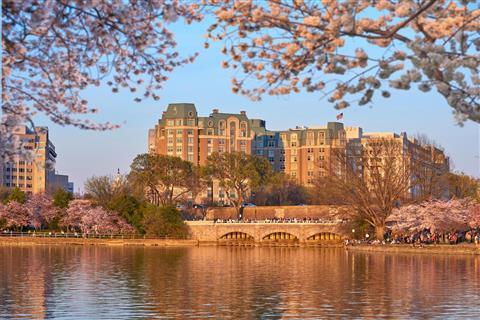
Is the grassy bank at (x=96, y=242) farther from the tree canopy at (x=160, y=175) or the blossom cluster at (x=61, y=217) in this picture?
the tree canopy at (x=160, y=175)

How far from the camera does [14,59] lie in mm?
12094

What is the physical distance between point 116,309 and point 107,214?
58800 millimetres

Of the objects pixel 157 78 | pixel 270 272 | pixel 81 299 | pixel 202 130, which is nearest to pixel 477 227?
pixel 270 272

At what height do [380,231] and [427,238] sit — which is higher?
[380,231]

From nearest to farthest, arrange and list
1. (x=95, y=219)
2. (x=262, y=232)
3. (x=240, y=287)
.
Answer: (x=240, y=287) < (x=262, y=232) < (x=95, y=219)

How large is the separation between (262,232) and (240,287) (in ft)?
158

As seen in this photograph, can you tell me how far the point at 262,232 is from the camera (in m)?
86.2

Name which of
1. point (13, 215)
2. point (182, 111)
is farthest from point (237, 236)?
point (182, 111)

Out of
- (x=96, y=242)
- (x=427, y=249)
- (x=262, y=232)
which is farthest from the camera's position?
(x=262, y=232)

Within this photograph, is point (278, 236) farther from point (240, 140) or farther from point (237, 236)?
point (240, 140)

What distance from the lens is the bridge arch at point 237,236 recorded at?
87750 millimetres

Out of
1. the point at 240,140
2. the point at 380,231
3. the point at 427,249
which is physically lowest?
the point at 427,249

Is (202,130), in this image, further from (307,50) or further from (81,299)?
(307,50)

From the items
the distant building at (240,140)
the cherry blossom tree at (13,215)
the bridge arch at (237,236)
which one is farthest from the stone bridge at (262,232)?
the distant building at (240,140)
